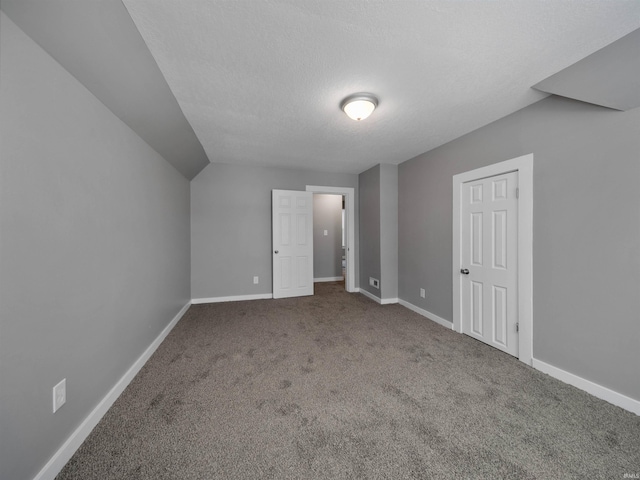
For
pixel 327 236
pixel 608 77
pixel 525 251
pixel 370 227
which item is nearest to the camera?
pixel 608 77

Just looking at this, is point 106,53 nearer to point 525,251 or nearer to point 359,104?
point 359,104

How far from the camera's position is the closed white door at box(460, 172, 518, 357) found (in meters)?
2.35

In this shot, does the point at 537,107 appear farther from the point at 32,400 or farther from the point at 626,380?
the point at 32,400

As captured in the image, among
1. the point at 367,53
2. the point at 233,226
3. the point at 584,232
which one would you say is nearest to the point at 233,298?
the point at 233,226

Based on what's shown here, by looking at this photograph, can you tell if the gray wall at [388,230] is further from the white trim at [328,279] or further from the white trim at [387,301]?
the white trim at [328,279]

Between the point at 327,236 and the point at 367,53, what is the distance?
15.4 feet

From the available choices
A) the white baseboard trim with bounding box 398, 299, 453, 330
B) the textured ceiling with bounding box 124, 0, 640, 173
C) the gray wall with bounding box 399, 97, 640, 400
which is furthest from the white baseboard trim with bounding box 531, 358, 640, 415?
the textured ceiling with bounding box 124, 0, 640, 173

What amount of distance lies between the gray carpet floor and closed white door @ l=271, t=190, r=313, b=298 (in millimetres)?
1840

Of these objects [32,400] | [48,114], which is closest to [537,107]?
[48,114]

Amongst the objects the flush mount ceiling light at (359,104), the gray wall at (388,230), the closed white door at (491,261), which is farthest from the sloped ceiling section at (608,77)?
the gray wall at (388,230)

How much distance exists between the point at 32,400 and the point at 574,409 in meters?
3.10

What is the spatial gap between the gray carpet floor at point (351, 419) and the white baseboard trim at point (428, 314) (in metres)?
0.42

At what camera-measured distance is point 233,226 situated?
166 inches

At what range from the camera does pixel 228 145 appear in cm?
323
